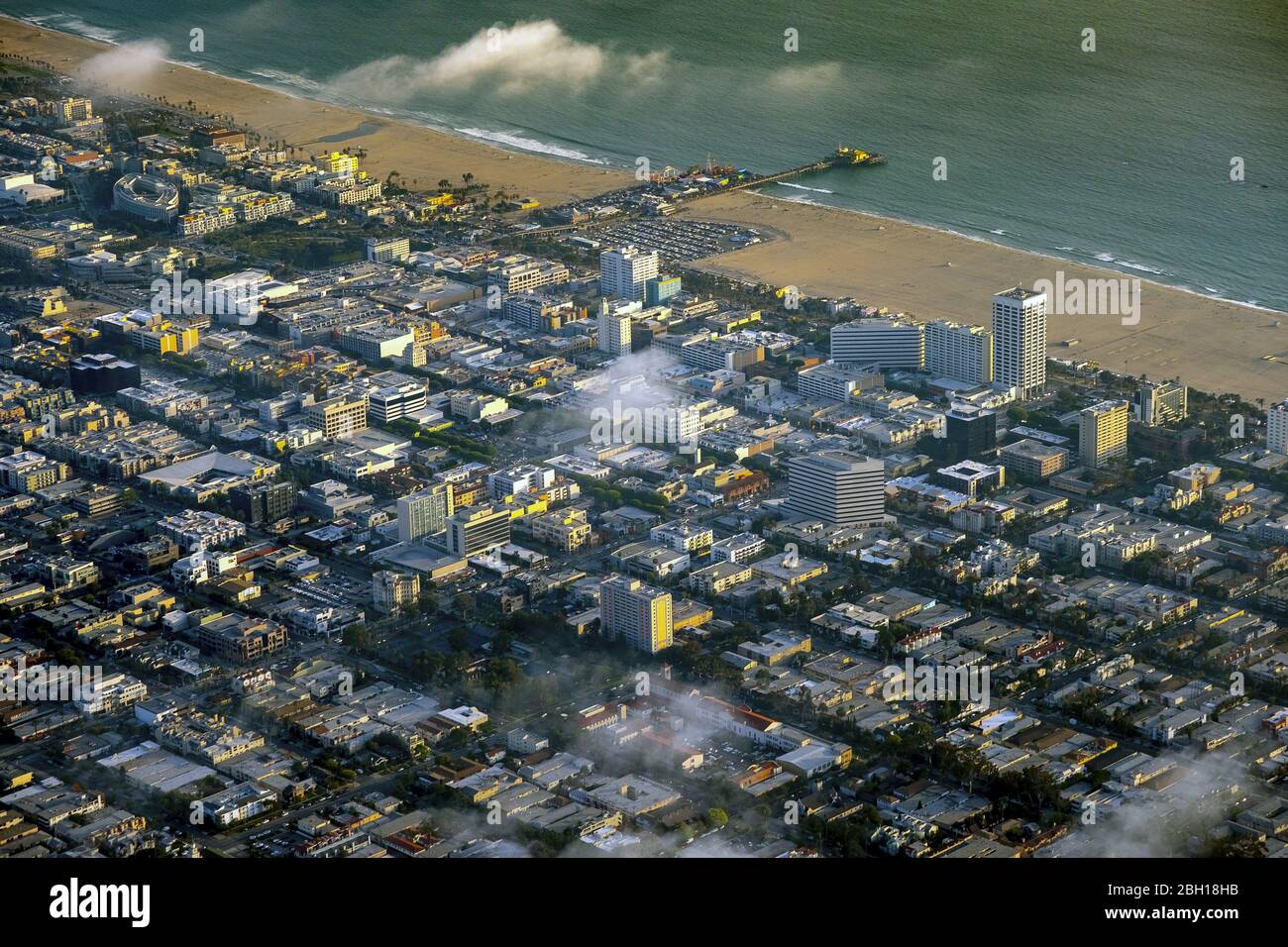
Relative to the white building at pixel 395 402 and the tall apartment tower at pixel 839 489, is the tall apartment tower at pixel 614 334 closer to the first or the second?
the white building at pixel 395 402

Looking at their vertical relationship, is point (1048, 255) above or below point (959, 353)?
above

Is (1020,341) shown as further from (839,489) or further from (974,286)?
(839,489)

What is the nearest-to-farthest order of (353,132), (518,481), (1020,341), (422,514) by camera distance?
(422,514), (518,481), (1020,341), (353,132)

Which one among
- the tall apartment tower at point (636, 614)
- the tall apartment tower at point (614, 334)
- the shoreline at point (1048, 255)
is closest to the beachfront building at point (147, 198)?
the tall apartment tower at point (614, 334)

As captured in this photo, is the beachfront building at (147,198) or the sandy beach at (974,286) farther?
the beachfront building at (147,198)

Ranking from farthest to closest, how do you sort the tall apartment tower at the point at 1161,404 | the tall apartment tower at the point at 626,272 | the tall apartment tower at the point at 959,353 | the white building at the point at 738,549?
the tall apartment tower at the point at 626,272 < the tall apartment tower at the point at 959,353 < the tall apartment tower at the point at 1161,404 < the white building at the point at 738,549

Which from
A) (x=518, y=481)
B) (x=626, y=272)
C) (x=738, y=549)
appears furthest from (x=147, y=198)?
(x=738, y=549)
